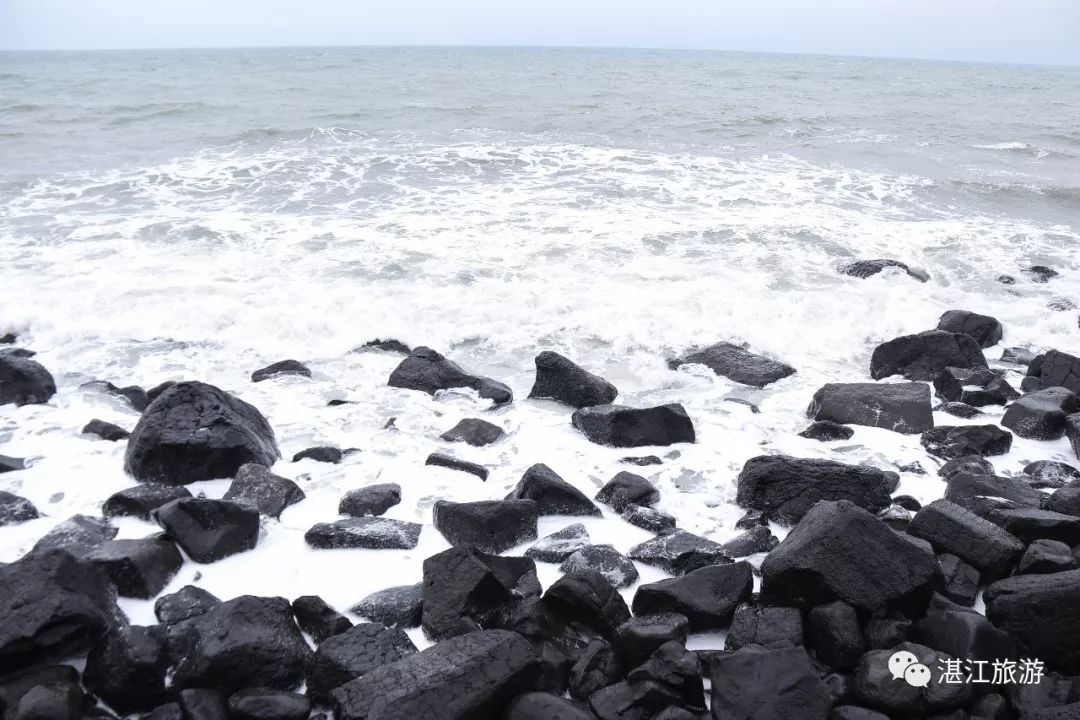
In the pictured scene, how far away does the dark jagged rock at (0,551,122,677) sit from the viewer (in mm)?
2760

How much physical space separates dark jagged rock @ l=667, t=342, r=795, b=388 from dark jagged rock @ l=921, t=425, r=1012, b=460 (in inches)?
60.0

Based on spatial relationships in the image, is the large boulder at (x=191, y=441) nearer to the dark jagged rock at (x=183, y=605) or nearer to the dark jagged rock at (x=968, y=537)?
the dark jagged rock at (x=183, y=605)

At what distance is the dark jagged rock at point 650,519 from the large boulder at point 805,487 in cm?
51

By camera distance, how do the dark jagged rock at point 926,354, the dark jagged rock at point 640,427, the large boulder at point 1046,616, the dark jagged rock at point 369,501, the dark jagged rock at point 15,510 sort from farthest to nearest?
the dark jagged rock at point 926,354, the dark jagged rock at point 640,427, the dark jagged rock at point 369,501, the dark jagged rock at point 15,510, the large boulder at point 1046,616

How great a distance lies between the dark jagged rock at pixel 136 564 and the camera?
3.27 metres

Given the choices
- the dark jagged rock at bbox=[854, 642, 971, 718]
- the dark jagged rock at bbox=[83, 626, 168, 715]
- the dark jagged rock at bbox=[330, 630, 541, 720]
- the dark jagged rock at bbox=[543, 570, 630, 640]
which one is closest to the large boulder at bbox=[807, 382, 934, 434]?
the dark jagged rock at bbox=[854, 642, 971, 718]

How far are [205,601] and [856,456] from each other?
12.8ft

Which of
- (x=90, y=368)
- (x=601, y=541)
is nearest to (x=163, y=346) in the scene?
(x=90, y=368)

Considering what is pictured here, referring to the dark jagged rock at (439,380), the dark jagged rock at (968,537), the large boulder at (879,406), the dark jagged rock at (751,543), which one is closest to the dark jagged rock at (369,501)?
the dark jagged rock at (439,380)

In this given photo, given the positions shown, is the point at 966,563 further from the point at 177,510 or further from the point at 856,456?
the point at 177,510

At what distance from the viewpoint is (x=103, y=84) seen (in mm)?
→ 31766

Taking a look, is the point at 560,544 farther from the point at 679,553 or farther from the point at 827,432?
the point at 827,432

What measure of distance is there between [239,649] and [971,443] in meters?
4.46

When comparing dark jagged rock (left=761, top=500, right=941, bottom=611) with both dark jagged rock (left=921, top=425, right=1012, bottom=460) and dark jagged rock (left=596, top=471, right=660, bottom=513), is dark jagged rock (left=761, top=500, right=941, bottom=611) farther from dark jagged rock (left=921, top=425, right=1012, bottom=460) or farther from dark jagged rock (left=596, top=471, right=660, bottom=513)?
dark jagged rock (left=921, top=425, right=1012, bottom=460)
